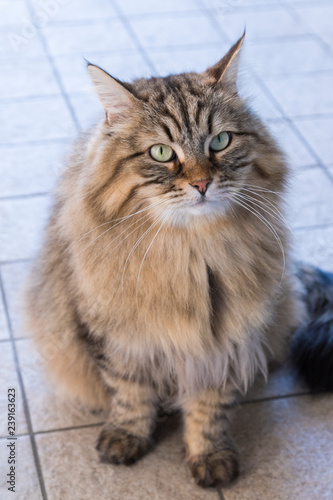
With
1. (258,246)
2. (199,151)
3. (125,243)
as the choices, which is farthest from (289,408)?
(199,151)

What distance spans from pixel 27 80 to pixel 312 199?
153 centimetres

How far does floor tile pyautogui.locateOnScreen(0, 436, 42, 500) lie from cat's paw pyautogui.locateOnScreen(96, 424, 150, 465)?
0.58ft

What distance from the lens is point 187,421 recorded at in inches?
69.9

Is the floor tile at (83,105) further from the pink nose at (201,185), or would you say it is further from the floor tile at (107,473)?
the pink nose at (201,185)

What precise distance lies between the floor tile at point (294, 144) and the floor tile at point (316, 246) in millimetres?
366

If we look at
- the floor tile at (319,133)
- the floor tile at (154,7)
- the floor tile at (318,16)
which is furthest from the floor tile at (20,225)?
the floor tile at (318,16)

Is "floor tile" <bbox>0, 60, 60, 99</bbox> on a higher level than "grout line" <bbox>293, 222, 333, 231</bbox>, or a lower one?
higher

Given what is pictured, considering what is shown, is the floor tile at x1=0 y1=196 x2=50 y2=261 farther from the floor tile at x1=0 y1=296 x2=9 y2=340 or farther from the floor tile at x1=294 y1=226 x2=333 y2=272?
the floor tile at x1=294 y1=226 x2=333 y2=272

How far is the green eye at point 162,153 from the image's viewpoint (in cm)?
144

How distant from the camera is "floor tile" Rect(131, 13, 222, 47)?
11.9 feet

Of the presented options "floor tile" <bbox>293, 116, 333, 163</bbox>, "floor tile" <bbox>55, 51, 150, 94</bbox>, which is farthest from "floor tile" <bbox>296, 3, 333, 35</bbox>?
"floor tile" <bbox>55, 51, 150, 94</bbox>

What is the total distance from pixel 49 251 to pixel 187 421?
22.2 inches

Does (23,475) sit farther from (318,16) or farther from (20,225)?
(318,16)

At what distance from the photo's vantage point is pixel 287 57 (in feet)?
11.7
